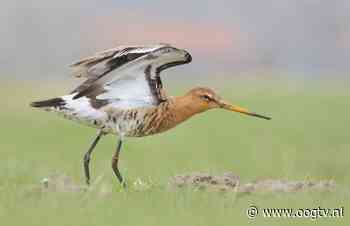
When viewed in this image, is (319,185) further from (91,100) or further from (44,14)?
(44,14)

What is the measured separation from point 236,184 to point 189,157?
665 cm

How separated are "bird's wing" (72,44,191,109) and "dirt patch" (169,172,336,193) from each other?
944 mm

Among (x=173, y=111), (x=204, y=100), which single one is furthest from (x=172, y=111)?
(x=204, y=100)

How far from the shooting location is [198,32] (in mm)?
43656

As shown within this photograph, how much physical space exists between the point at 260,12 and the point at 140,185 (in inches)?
1467

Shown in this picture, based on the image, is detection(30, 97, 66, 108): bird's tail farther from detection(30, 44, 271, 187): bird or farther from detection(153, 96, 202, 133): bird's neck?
detection(153, 96, 202, 133): bird's neck

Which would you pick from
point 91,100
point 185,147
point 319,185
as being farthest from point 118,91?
point 185,147

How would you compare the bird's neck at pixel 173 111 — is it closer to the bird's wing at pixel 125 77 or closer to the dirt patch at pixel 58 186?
the bird's wing at pixel 125 77

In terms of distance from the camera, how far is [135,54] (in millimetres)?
11258

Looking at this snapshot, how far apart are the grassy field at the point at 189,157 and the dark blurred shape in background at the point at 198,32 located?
406 inches

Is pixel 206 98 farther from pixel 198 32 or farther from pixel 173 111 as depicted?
pixel 198 32

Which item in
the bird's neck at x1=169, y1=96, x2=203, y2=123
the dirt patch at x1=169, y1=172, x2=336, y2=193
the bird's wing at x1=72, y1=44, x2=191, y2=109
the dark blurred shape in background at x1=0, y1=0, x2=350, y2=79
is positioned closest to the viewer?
the dirt patch at x1=169, y1=172, x2=336, y2=193

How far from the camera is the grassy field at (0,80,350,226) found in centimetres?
961

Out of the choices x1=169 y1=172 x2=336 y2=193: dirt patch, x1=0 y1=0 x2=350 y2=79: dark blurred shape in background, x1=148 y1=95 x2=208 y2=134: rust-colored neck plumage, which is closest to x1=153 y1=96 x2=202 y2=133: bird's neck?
x1=148 y1=95 x2=208 y2=134: rust-colored neck plumage
